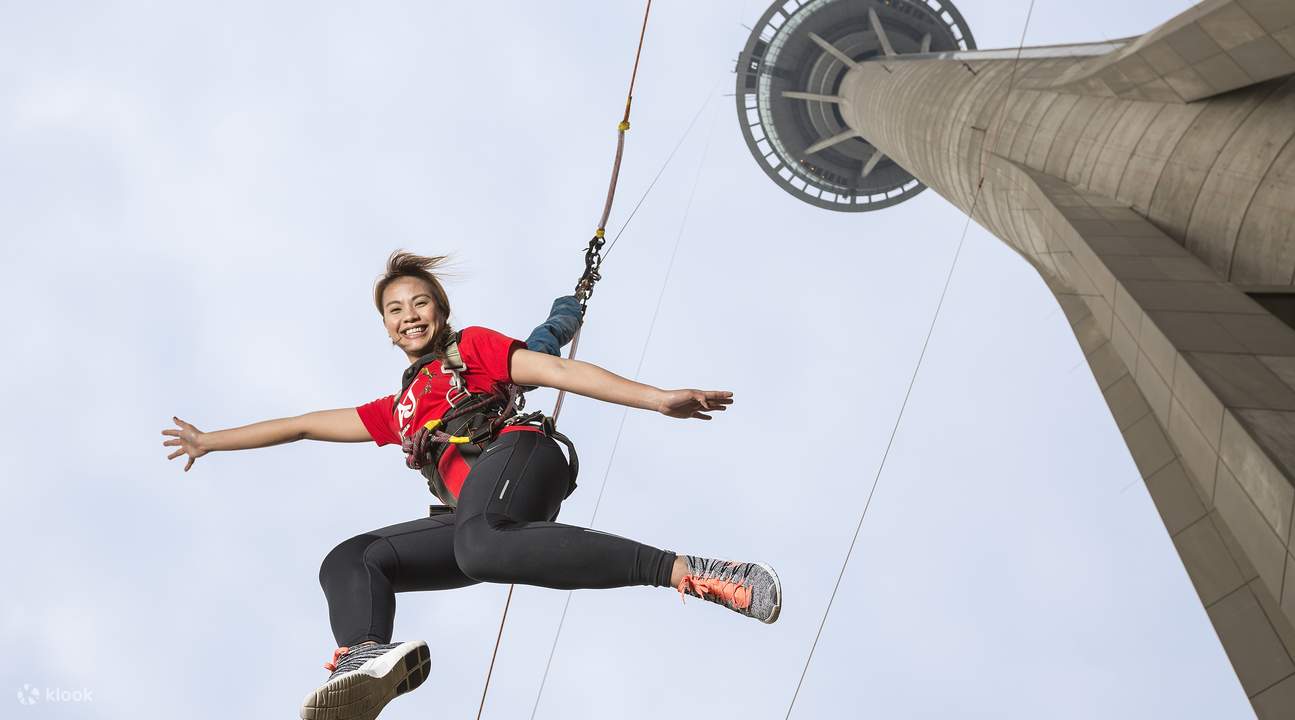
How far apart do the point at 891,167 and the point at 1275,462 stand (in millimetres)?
34113

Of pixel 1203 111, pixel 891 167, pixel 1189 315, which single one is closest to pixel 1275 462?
pixel 1189 315

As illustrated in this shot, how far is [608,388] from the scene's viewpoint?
4.46 m

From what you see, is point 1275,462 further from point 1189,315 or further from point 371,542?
point 371,542

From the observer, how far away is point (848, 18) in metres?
32.6

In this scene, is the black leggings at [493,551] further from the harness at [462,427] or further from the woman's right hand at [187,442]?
the woman's right hand at [187,442]

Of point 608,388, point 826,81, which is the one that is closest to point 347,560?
point 608,388

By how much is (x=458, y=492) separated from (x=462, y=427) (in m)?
0.35

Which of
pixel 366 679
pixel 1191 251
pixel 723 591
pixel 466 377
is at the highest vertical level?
pixel 1191 251

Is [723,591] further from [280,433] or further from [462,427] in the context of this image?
[280,433]

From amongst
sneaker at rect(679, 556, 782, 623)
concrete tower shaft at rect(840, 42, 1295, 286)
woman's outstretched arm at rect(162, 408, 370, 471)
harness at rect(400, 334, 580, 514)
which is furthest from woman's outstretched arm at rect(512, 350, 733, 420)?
concrete tower shaft at rect(840, 42, 1295, 286)

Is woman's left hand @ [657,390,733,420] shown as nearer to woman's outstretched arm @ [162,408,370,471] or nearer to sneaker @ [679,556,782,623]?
sneaker @ [679,556,782,623]

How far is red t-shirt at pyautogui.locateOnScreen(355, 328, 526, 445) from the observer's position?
16.5 feet

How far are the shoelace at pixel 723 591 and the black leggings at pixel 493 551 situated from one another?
0.18 m

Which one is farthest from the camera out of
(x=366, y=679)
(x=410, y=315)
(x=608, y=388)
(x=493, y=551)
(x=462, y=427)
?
(x=410, y=315)
